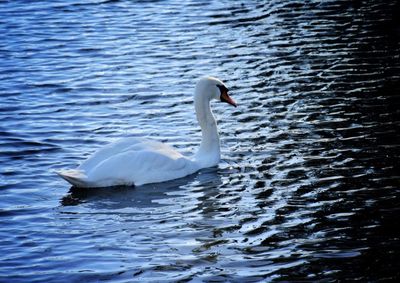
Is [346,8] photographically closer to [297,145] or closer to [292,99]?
[292,99]

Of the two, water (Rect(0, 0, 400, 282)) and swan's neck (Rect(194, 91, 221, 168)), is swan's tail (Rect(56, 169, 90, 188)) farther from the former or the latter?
swan's neck (Rect(194, 91, 221, 168))

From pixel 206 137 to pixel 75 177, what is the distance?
82.6 inches

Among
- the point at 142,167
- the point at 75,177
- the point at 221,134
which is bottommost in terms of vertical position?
the point at 221,134

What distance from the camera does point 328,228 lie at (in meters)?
9.27

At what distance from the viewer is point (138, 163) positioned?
11.4 metres

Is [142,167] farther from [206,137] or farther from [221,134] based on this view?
[221,134]

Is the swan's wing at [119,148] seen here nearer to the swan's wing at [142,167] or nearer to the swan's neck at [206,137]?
the swan's wing at [142,167]

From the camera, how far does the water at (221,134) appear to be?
8773 mm

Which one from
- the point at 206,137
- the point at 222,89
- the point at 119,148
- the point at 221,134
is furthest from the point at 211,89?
the point at 119,148

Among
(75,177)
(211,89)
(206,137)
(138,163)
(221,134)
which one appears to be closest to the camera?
(75,177)

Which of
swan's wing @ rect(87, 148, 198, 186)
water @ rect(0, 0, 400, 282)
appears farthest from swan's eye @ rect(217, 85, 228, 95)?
swan's wing @ rect(87, 148, 198, 186)

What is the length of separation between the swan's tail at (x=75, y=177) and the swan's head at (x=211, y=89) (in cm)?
224

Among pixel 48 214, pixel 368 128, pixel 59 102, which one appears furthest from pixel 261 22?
pixel 48 214

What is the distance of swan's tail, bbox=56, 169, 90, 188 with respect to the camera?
424 inches
